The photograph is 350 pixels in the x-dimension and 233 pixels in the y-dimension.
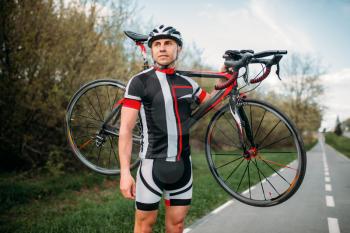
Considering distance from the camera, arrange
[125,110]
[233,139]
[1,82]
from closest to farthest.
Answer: [125,110] < [233,139] < [1,82]

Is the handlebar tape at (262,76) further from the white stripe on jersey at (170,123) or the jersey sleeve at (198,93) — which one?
the white stripe on jersey at (170,123)

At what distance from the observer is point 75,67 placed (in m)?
8.07

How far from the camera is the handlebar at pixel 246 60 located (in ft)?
7.62

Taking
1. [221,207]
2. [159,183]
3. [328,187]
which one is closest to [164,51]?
[159,183]

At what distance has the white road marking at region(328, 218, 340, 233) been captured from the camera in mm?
5707

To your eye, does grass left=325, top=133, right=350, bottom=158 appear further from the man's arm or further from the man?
the man's arm

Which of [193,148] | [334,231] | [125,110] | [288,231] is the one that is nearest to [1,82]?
[125,110]

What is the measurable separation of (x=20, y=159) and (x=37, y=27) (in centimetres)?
438

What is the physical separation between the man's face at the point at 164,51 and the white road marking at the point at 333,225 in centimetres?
507

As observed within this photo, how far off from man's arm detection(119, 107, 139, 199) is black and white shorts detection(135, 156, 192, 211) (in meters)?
0.16

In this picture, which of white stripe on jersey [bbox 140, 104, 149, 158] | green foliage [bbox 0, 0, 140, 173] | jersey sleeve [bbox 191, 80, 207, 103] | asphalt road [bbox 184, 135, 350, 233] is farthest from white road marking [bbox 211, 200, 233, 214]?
white stripe on jersey [bbox 140, 104, 149, 158]

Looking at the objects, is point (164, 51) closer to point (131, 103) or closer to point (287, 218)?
point (131, 103)

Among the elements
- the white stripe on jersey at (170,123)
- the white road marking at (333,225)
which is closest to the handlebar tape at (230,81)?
the white stripe on jersey at (170,123)

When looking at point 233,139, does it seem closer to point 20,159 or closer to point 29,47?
point 29,47
